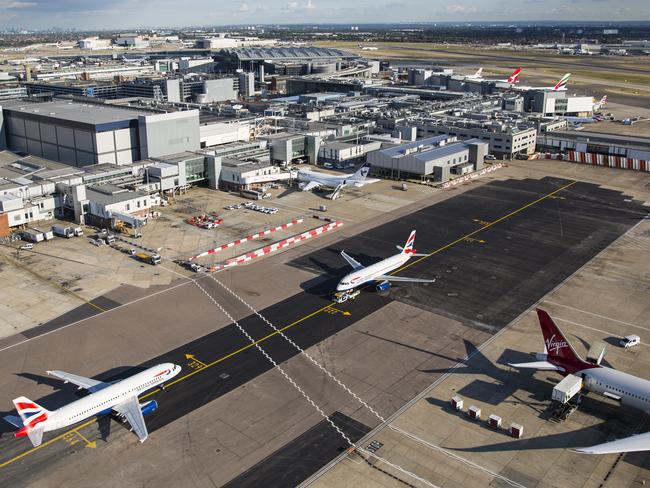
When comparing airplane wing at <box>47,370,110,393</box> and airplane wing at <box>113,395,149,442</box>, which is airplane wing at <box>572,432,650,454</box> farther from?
airplane wing at <box>47,370,110,393</box>

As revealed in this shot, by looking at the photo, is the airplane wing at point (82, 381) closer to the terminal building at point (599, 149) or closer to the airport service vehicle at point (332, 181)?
the airport service vehicle at point (332, 181)

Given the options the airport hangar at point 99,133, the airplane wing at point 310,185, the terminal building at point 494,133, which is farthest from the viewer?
the terminal building at point 494,133

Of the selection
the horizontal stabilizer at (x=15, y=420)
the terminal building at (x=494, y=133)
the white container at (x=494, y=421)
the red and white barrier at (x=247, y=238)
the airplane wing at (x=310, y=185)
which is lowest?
the white container at (x=494, y=421)

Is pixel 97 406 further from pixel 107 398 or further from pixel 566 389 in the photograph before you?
pixel 566 389

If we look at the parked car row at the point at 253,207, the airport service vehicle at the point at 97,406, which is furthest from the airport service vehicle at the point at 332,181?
the airport service vehicle at the point at 97,406

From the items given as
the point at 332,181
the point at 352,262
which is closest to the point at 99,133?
the point at 332,181

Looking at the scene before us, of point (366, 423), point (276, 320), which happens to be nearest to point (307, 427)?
point (366, 423)
